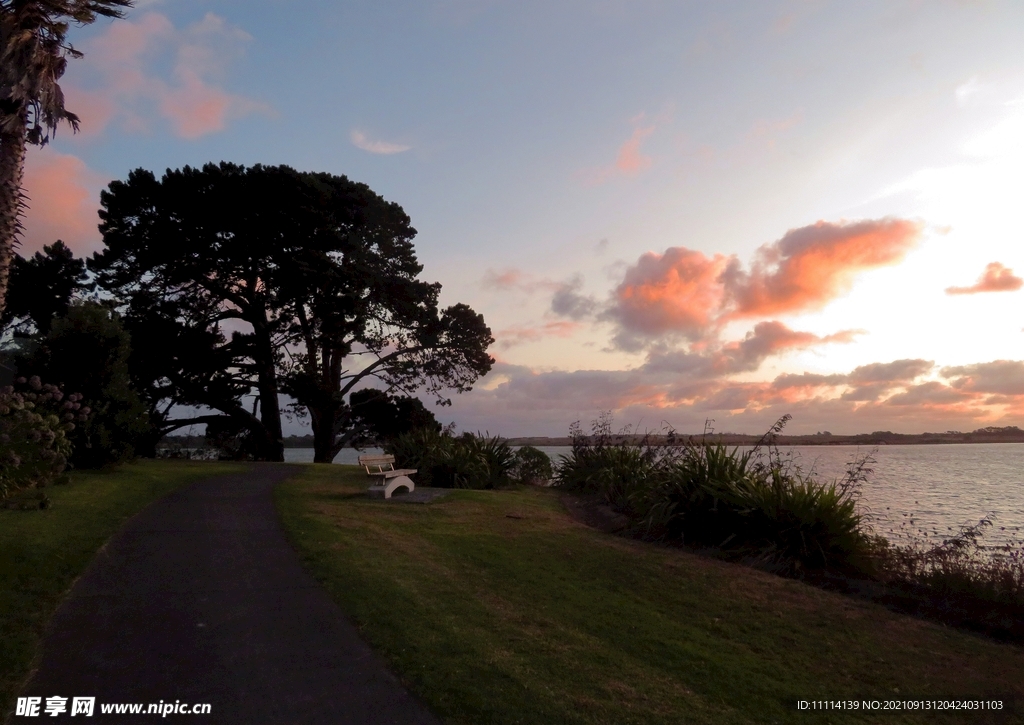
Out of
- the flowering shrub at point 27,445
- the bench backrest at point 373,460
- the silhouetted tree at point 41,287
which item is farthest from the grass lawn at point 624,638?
the silhouetted tree at point 41,287

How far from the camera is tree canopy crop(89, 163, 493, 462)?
2752 cm

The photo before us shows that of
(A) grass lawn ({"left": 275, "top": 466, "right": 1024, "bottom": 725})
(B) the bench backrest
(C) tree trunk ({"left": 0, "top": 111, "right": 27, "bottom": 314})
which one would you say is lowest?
(A) grass lawn ({"left": 275, "top": 466, "right": 1024, "bottom": 725})

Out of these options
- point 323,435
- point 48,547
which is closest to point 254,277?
point 323,435

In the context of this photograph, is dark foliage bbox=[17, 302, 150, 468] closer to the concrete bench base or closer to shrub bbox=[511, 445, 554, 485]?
the concrete bench base

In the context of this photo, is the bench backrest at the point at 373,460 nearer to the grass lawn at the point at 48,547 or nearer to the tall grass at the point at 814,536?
the grass lawn at the point at 48,547

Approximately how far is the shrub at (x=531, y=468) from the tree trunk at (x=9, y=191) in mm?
13730

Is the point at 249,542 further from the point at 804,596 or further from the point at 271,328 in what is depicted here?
the point at 271,328

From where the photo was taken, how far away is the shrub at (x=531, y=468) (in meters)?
21.3

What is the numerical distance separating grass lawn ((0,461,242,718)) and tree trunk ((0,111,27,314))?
12.7ft

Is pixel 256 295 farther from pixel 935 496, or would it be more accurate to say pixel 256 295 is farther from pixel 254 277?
pixel 935 496

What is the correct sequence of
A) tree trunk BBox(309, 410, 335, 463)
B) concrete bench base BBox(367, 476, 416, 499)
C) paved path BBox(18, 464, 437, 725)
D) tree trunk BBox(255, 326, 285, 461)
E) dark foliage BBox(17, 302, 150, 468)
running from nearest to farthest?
paved path BBox(18, 464, 437, 725)
concrete bench base BBox(367, 476, 416, 499)
dark foliage BBox(17, 302, 150, 468)
tree trunk BBox(255, 326, 285, 461)
tree trunk BBox(309, 410, 335, 463)

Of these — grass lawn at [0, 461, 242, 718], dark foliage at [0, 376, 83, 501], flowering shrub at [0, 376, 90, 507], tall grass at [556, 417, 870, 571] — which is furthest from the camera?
flowering shrub at [0, 376, 90, 507]

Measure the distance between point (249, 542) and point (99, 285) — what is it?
23.8 metres

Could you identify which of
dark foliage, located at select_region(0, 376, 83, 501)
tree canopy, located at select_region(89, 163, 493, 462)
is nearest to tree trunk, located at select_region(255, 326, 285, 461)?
tree canopy, located at select_region(89, 163, 493, 462)
